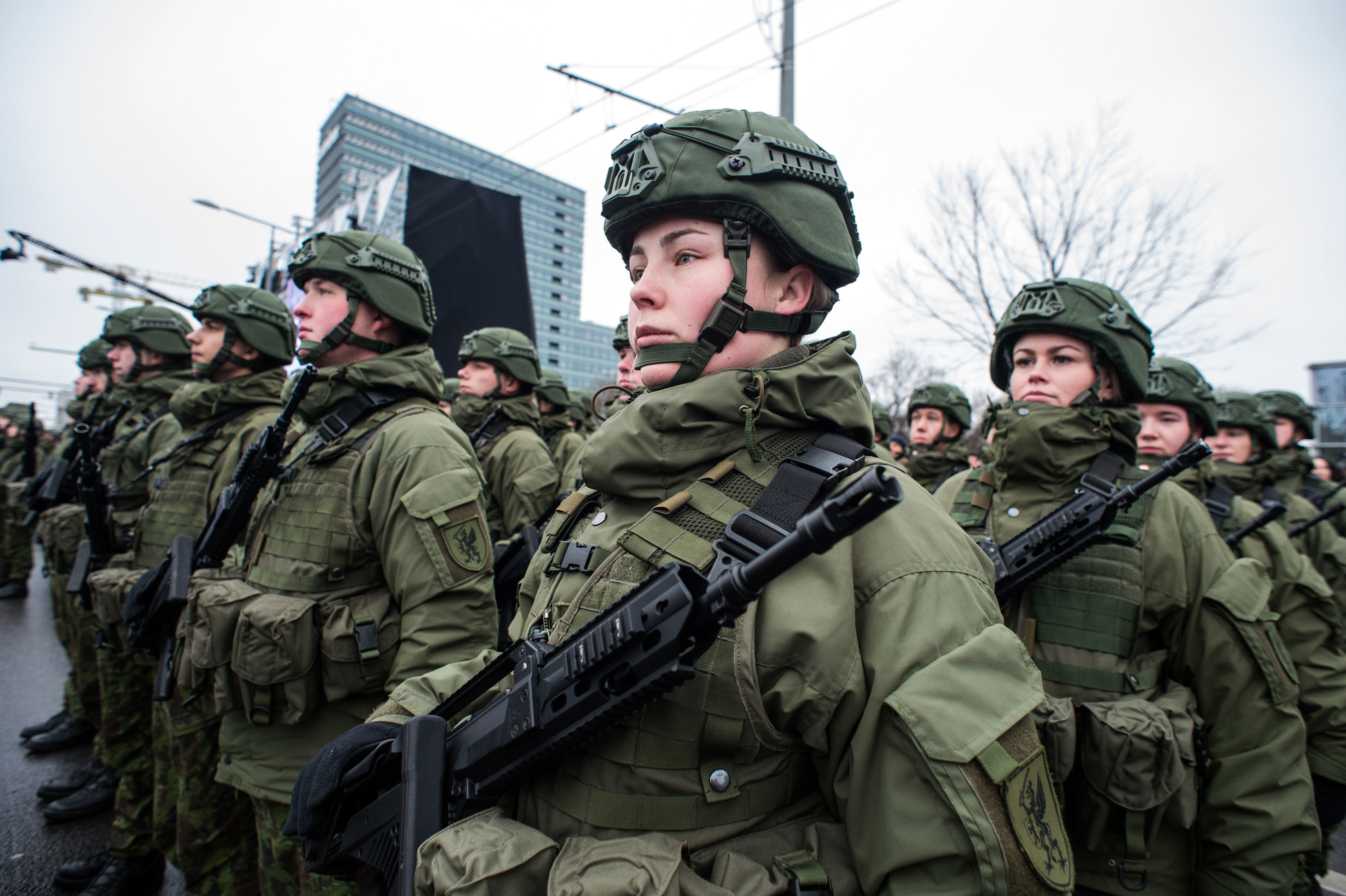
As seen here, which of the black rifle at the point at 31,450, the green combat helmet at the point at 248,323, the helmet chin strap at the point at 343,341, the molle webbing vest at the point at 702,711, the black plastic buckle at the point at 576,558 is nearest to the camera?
the molle webbing vest at the point at 702,711

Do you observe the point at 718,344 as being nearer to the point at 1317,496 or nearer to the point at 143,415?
the point at 143,415

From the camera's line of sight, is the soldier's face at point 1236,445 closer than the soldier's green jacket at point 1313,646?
No

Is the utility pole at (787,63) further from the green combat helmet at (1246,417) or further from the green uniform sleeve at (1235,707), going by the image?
the green uniform sleeve at (1235,707)

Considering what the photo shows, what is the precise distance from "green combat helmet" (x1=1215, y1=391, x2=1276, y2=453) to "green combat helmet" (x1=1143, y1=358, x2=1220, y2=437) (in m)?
2.02

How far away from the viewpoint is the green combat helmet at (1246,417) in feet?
19.9

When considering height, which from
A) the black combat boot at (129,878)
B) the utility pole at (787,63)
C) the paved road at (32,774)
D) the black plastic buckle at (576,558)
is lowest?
the paved road at (32,774)

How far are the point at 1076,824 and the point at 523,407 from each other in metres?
5.55

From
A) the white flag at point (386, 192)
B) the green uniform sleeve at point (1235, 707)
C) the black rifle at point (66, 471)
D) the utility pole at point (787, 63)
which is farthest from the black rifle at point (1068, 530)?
the white flag at point (386, 192)

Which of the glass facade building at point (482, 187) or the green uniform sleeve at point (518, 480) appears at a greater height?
the glass facade building at point (482, 187)

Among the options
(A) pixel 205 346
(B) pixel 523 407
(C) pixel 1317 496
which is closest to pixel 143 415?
(A) pixel 205 346

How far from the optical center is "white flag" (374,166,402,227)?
517 inches

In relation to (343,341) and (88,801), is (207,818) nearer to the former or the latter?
(343,341)

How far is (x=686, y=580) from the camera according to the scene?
3.66ft

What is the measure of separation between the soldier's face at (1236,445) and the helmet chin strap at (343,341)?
7105mm
